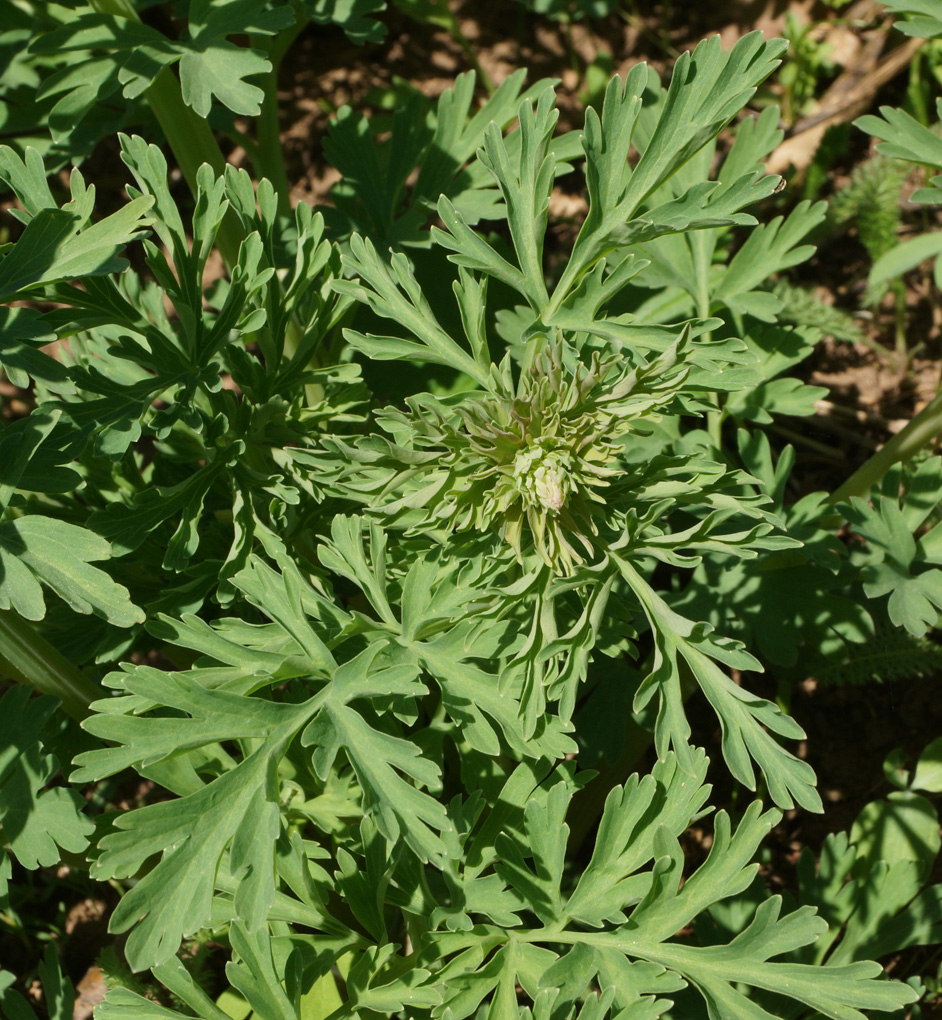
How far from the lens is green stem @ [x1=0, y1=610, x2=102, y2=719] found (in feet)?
6.75

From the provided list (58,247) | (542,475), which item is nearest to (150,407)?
(58,247)

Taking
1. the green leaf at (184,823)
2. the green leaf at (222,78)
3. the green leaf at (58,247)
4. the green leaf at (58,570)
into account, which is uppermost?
the green leaf at (222,78)

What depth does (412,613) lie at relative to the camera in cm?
205

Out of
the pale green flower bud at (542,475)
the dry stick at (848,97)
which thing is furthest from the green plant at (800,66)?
the pale green flower bud at (542,475)

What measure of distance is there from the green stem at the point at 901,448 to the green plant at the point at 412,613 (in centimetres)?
21

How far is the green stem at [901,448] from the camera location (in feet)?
8.05

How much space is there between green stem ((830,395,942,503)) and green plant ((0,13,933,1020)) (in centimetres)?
21

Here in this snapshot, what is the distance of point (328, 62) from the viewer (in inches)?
173

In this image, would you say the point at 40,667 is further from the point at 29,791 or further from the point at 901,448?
the point at 901,448

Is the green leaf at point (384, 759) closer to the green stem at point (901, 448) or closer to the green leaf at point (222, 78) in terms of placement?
the green leaf at point (222, 78)

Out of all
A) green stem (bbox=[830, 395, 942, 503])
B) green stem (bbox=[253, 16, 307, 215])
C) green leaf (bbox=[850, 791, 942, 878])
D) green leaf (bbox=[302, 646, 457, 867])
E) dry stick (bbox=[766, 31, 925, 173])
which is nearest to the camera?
green leaf (bbox=[302, 646, 457, 867])

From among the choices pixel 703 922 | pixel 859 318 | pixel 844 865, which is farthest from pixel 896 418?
pixel 703 922

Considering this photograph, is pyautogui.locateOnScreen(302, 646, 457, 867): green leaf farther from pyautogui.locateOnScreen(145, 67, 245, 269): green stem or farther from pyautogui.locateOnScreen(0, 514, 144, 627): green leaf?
pyautogui.locateOnScreen(145, 67, 245, 269): green stem

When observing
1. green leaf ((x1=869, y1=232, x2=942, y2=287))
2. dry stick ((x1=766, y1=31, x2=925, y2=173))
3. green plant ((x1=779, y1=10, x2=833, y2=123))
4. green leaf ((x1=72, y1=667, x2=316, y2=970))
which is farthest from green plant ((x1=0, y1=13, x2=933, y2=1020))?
green plant ((x1=779, y1=10, x2=833, y2=123))
